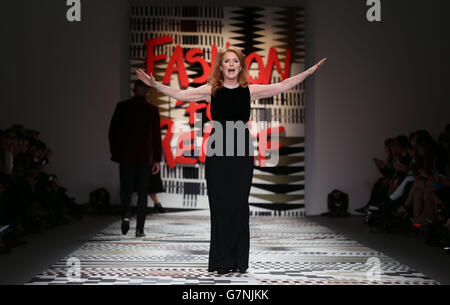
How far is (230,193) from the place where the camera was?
392cm

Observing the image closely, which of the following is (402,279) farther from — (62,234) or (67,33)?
(67,33)

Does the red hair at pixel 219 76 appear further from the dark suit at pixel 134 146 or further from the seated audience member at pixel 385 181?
the seated audience member at pixel 385 181

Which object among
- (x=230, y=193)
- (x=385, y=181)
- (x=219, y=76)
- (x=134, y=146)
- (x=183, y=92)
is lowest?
(x=385, y=181)

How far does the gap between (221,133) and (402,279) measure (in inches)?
57.5

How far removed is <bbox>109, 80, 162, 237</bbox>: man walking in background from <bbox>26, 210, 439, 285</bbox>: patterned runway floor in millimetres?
386

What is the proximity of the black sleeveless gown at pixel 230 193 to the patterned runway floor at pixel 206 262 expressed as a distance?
0.14 meters

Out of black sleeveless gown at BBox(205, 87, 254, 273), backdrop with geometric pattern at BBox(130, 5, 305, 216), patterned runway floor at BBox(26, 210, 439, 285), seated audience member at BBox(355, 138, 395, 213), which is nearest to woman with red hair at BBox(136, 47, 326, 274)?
black sleeveless gown at BBox(205, 87, 254, 273)

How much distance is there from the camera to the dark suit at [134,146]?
5695mm

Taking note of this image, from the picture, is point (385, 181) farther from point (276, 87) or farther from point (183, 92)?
point (183, 92)

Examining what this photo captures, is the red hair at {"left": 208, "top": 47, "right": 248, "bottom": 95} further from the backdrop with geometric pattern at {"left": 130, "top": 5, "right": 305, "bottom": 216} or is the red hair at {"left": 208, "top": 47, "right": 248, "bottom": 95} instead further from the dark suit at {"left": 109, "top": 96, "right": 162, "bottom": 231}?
the backdrop with geometric pattern at {"left": 130, "top": 5, "right": 305, "bottom": 216}

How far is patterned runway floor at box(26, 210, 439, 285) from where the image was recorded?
374 cm

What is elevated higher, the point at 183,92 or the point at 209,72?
the point at 209,72

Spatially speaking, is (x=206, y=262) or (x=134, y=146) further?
(x=134, y=146)

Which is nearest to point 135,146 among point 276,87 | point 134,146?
point 134,146
